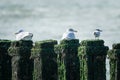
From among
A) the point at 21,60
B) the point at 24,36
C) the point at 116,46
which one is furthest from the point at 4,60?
the point at 116,46

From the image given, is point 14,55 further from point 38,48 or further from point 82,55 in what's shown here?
point 82,55

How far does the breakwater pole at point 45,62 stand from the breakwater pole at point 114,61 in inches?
159

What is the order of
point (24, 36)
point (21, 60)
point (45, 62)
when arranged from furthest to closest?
point (24, 36) → point (21, 60) → point (45, 62)

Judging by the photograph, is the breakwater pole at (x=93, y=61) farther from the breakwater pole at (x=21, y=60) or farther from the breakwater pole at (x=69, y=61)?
the breakwater pole at (x=21, y=60)

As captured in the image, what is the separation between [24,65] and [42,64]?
Answer: 2.18 meters

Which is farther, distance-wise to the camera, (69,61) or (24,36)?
(24,36)

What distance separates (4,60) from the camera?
137 feet

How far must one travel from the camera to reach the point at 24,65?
128ft

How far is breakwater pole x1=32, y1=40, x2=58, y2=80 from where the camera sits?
37.4 meters

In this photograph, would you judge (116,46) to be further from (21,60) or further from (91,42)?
(21,60)

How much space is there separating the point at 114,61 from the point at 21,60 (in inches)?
282

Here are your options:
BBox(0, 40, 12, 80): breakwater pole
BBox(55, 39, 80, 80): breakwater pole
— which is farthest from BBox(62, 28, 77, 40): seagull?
BBox(0, 40, 12, 80): breakwater pole

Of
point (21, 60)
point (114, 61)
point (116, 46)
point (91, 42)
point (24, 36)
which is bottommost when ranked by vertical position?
point (114, 61)

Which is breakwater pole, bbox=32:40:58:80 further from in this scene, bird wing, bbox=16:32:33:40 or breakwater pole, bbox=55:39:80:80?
bird wing, bbox=16:32:33:40
